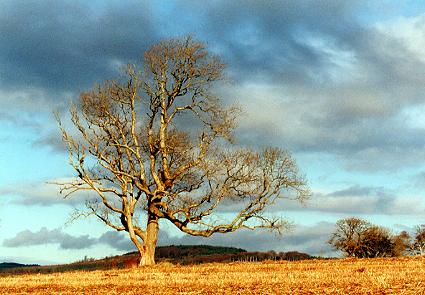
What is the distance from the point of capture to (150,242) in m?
41.7

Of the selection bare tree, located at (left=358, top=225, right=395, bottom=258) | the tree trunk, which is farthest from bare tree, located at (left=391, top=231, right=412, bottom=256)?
the tree trunk

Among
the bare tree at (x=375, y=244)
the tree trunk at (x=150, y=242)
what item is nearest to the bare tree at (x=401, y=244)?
the bare tree at (x=375, y=244)

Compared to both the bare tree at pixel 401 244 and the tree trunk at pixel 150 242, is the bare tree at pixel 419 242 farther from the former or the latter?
the tree trunk at pixel 150 242

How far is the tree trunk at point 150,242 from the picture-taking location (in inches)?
1628

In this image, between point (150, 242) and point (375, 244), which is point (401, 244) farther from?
point (150, 242)

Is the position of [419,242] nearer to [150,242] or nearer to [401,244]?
[401,244]

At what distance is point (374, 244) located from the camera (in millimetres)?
76750

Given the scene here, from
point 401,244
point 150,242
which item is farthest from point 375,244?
point 150,242

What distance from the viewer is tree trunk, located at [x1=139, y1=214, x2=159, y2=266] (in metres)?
41.3

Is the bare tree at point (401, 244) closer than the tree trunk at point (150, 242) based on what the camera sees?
No

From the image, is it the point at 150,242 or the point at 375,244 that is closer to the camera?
the point at 150,242

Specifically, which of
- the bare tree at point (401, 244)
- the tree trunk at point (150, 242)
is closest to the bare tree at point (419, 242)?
the bare tree at point (401, 244)

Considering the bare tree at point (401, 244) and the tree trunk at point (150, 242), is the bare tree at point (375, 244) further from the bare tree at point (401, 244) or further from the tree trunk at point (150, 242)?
the tree trunk at point (150, 242)

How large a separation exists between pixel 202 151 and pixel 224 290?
21185mm
